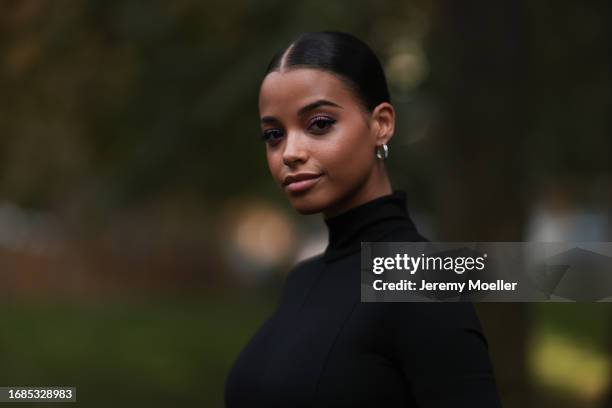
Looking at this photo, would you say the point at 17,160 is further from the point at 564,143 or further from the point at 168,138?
the point at 564,143

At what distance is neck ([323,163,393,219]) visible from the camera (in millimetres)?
2414

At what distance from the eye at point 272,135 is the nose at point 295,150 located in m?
0.05

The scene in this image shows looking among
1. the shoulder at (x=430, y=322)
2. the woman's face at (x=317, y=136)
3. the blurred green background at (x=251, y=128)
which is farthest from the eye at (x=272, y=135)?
the blurred green background at (x=251, y=128)

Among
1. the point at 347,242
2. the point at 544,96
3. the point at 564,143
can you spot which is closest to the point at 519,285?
the point at 347,242

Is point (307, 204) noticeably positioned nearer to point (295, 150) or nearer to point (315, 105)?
point (295, 150)

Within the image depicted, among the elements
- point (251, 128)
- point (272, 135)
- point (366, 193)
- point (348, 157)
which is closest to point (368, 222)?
point (366, 193)

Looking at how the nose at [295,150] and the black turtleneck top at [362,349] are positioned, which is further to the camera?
the nose at [295,150]

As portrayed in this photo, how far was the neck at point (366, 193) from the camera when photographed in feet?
7.92

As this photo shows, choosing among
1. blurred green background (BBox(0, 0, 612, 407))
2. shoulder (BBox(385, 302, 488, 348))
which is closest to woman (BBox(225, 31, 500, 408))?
shoulder (BBox(385, 302, 488, 348))

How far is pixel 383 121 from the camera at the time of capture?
2.41m

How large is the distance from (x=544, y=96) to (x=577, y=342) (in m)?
6.35

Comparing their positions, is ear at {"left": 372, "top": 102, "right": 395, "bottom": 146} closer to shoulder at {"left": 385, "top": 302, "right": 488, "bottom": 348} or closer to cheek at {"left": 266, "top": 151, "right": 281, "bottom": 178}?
cheek at {"left": 266, "top": 151, "right": 281, "bottom": 178}

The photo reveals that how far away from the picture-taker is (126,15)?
7.56 meters

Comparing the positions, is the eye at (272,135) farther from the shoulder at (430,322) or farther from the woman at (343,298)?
the shoulder at (430,322)
